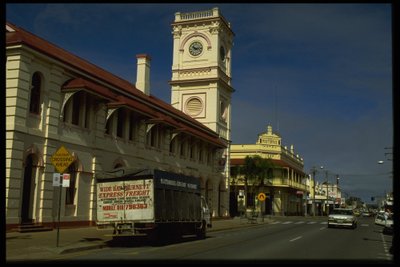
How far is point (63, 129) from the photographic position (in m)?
26.0

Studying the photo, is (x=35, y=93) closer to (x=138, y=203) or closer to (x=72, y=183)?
(x=72, y=183)

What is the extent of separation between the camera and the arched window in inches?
950

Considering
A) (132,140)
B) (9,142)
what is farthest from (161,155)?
(9,142)

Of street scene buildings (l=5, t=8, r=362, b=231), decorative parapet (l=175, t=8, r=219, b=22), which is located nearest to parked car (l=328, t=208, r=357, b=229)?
street scene buildings (l=5, t=8, r=362, b=231)

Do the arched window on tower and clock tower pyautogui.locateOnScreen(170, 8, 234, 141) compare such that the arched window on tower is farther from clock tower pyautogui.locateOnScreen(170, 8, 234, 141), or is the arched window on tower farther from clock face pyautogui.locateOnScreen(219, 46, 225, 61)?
clock face pyautogui.locateOnScreen(219, 46, 225, 61)

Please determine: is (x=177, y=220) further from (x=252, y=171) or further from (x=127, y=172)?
(x=252, y=171)

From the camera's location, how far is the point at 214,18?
171ft

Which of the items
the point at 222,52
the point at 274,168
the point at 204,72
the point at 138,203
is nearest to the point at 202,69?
the point at 204,72

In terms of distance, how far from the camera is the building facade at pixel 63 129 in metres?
22.7

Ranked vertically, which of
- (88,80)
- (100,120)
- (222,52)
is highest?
(222,52)

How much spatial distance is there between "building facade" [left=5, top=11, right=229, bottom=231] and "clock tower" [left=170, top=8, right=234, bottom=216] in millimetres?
15247

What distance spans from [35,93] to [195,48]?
100 ft

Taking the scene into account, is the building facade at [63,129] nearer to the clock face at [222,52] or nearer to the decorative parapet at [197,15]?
the clock face at [222,52]

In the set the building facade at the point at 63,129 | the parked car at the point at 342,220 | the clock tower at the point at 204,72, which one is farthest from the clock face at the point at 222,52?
the parked car at the point at 342,220
